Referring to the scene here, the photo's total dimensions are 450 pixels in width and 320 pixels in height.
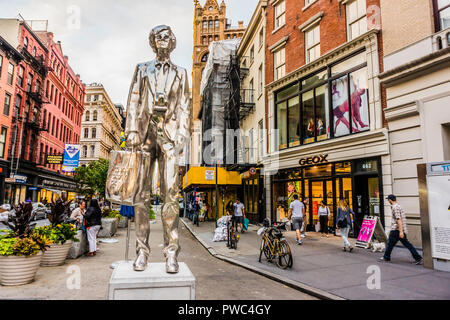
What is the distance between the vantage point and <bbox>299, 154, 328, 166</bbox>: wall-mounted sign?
48.7 ft

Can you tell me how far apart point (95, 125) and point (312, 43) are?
55.7 meters

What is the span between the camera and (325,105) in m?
15.4

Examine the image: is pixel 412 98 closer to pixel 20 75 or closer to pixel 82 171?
pixel 82 171

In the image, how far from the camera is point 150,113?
4117 mm

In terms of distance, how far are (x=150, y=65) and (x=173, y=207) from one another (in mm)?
2014

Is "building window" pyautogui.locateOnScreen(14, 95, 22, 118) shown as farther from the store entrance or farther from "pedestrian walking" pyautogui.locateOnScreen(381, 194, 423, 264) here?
"pedestrian walking" pyautogui.locateOnScreen(381, 194, 423, 264)

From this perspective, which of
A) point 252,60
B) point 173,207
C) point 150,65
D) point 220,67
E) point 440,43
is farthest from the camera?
point 220,67

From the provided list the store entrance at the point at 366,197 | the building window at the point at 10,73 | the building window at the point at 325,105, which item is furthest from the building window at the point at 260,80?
the building window at the point at 10,73

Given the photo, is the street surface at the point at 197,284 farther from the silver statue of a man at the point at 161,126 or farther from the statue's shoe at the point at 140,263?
the silver statue of a man at the point at 161,126

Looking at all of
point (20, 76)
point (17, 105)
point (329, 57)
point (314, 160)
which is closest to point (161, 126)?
point (314, 160)

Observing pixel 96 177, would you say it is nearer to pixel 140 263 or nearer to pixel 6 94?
pixel 6 94

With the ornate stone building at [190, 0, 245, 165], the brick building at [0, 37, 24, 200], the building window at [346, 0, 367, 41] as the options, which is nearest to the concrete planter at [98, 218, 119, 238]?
the building window at [346, 0, 367, 41]

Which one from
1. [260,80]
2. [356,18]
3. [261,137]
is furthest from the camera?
[260,80]
